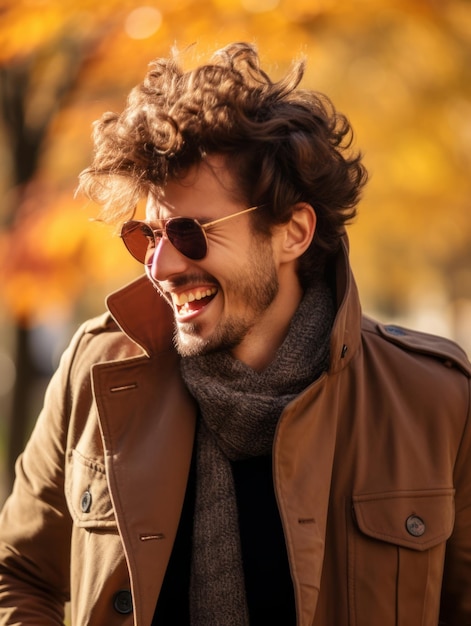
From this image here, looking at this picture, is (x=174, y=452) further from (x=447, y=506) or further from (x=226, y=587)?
(x=447, y=506)

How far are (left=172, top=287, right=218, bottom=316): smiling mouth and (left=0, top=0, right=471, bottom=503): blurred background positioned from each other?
1.19m

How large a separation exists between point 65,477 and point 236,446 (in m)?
0.61

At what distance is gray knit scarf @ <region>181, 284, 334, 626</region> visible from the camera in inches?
118

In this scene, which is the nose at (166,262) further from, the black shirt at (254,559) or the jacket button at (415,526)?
the jacket button at (415,526)

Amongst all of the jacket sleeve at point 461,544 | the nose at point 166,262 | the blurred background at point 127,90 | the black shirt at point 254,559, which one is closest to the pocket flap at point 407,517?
the jacket sleeve at point 461,544

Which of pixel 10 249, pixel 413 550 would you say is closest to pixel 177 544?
pixel 413 550

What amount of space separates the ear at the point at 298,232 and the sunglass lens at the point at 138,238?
47 centimetres

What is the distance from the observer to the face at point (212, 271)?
3.12m

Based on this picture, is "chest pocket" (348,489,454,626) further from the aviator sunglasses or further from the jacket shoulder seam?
the aviator sunglasses

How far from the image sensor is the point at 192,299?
3.15 m

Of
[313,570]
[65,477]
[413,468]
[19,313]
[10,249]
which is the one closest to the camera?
[313,570]

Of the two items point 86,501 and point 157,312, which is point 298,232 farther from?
point 86,501

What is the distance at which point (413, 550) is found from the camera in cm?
299

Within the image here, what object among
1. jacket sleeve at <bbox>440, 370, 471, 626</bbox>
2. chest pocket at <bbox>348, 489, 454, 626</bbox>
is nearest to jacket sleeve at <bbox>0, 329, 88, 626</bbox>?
chest pocket at <bbox>348, 489, 454, 626</bbox>
